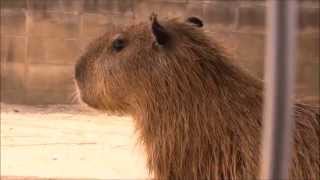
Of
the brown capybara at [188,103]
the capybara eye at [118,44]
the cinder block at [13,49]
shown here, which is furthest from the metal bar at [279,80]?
the cinder block at [13,49]

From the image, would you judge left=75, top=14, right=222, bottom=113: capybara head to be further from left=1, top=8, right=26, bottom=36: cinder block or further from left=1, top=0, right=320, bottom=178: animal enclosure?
left=1, top=8, right=26, bottom=36: cinder block

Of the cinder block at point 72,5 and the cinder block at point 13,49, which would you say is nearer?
the cinder block at point 72,5

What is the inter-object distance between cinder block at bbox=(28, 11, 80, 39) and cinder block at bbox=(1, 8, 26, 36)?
3.7 inches

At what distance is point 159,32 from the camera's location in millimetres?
3330

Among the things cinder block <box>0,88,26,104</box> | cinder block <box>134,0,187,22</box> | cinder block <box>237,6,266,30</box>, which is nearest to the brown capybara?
cinder block <box>134,0,187,22</box>

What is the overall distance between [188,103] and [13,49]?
6.14 m

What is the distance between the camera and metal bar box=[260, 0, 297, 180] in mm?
1007

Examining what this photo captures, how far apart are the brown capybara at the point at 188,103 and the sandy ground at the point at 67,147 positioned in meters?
1.32

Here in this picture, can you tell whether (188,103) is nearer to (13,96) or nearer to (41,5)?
(41,5)

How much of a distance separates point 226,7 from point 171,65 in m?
5.60

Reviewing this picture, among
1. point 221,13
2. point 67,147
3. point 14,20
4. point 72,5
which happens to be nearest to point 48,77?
point 14,20

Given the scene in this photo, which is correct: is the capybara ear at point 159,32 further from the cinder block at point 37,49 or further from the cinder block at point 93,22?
the cinder block at point 37,49

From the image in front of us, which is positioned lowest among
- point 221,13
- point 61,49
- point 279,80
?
point 61,49

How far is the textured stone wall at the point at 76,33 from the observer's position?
8.79 meters
